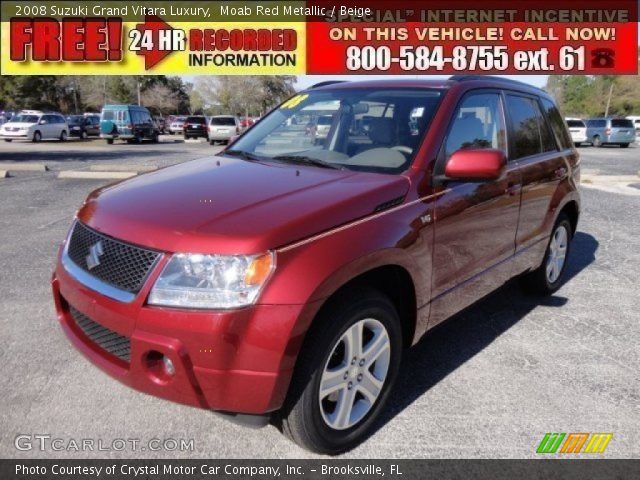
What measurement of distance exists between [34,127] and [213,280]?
30102mm

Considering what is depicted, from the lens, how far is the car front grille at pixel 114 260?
227cm

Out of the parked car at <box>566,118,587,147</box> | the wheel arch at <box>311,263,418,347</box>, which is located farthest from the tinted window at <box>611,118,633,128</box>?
the wheel arch at <box>311,263,418,347</box>

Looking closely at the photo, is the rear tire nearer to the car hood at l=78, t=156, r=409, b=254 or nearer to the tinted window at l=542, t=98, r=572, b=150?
the tinted window at l=542, t=98, r=572, b=150

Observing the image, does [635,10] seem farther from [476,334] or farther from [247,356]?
[247,356]

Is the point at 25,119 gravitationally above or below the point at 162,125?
below

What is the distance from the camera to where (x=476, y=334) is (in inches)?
159

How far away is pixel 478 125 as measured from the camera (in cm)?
353

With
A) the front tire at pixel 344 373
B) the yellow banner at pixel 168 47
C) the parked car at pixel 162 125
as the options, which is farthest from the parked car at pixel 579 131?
the front tire at pixel 344 373

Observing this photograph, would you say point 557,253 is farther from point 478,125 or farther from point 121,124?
point 121,124

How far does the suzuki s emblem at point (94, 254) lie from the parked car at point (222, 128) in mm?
28641

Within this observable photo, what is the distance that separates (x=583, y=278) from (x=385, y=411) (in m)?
3.44

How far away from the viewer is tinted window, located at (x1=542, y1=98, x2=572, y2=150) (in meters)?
4.74

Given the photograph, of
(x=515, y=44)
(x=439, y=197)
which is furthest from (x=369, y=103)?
(x=515, y=44)

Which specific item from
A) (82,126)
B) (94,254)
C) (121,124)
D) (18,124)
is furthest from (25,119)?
(94,254)
